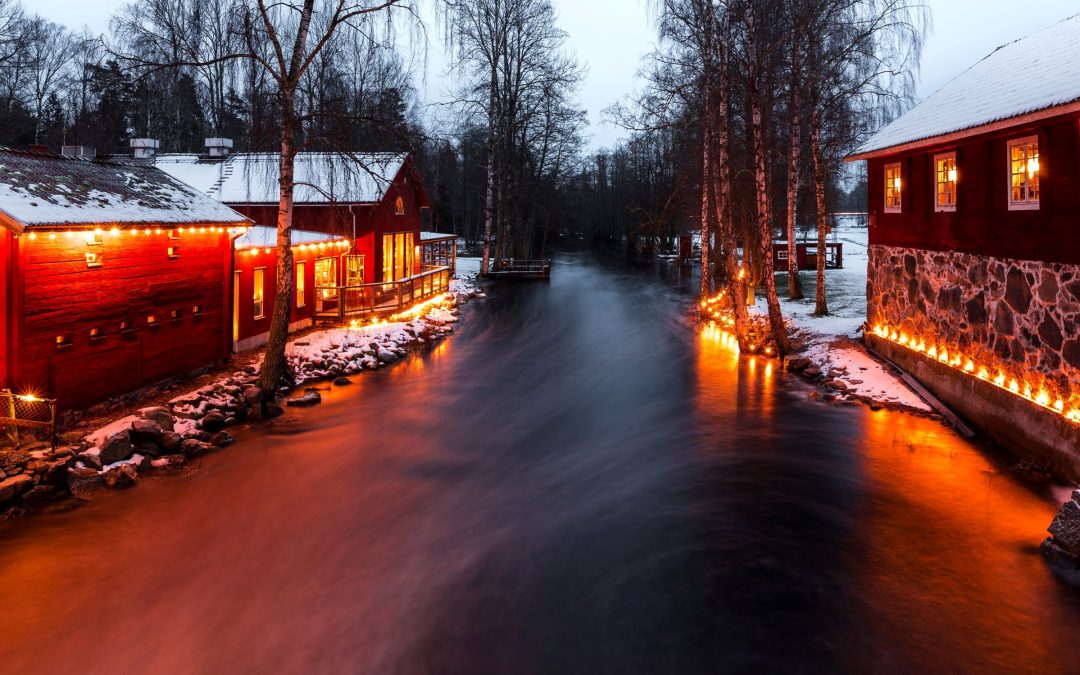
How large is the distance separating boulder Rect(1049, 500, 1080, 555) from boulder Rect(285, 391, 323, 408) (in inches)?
475

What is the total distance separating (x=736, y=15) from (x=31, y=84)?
48.4 meters

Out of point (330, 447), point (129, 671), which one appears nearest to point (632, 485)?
point (330, 447)

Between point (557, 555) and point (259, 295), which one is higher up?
point (259, 295)

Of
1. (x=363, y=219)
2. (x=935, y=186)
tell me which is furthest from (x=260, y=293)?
(x=935, y=186)

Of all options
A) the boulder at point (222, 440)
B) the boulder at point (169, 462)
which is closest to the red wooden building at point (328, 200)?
the boulder at point (222, 440)

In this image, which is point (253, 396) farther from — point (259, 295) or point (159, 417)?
point (259, 295)

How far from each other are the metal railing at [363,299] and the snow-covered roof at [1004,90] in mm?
14794

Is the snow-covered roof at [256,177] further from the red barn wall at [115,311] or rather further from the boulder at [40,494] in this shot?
the boulder at [40,494]

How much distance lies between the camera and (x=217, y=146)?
30562 mm

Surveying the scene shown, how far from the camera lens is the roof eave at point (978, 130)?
941cm

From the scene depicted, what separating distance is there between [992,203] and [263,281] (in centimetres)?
1602

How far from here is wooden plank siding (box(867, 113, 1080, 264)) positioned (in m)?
10.1

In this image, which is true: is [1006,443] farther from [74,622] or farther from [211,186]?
[211,186]

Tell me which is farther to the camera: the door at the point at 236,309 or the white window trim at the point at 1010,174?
the door at the point at 236,309
